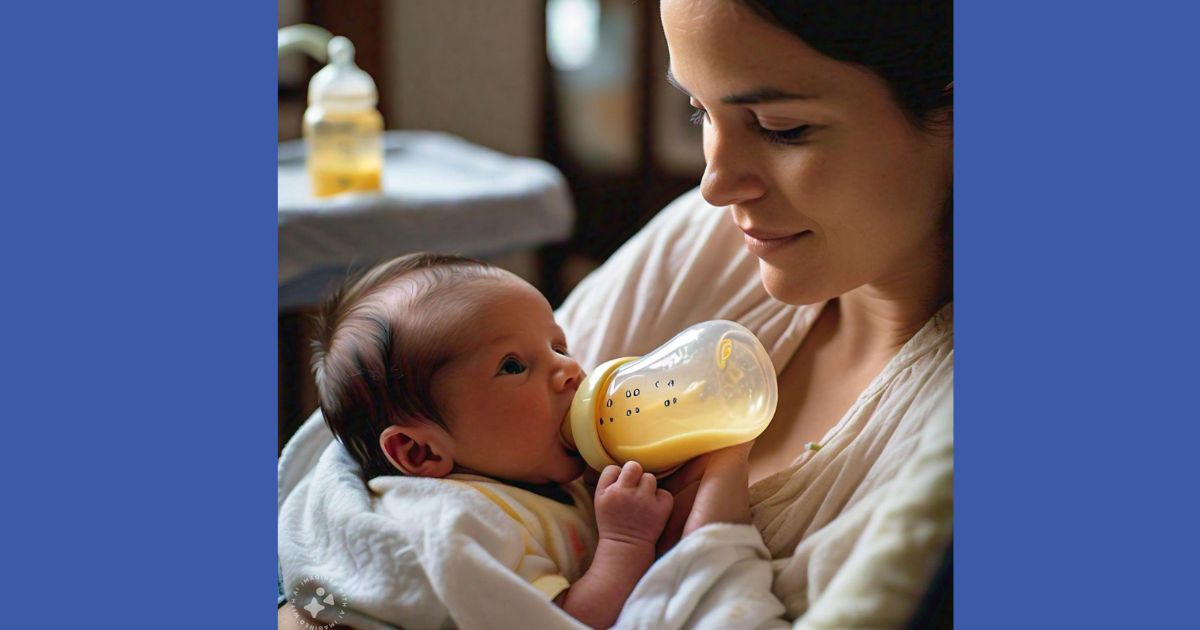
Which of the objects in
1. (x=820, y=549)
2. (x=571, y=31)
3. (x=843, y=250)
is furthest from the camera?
(x=571, y=31)

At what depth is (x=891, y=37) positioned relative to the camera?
1097 millimetres

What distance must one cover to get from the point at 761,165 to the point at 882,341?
208mm

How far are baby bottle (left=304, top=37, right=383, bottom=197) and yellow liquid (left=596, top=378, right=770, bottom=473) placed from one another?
48 cm

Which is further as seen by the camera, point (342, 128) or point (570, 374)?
point (342, 128)

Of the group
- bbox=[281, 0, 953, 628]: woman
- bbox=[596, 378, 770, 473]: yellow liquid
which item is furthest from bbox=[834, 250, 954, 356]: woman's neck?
bbox=[596, 378, 770, 473]: yellow liquid

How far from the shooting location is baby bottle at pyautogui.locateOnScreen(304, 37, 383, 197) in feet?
4.81

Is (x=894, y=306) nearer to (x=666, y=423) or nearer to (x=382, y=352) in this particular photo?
(x=666, y=423)

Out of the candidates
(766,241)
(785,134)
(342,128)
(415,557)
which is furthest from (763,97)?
(342,128)

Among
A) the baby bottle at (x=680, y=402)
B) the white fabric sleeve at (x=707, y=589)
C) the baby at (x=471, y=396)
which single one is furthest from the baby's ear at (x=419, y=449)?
the white fabric sleeve at (x=707, y=589)

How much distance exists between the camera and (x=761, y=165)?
116cm

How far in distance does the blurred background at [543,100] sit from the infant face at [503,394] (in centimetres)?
18

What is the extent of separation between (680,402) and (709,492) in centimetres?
8

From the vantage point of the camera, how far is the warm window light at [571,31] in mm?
1315

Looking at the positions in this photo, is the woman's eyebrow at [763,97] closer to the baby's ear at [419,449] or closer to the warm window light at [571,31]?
the warm window light at [571,31]
